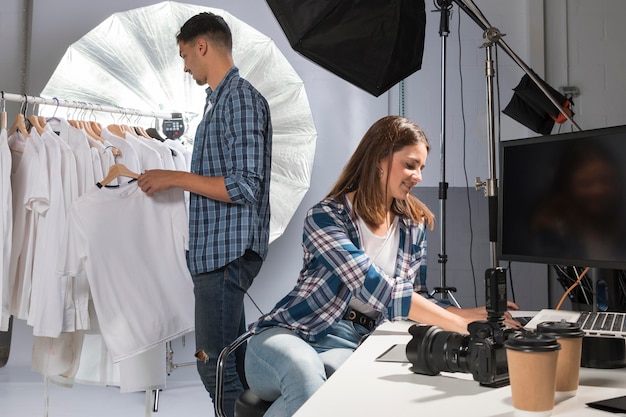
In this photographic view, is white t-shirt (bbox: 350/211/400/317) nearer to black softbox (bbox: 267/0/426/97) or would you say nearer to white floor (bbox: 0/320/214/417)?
black softbox (bbox: 267/0/426/97)

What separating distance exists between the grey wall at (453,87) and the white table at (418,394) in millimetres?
3098

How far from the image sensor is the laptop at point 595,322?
4.98 feet

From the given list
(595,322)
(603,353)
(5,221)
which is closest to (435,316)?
(595,322)

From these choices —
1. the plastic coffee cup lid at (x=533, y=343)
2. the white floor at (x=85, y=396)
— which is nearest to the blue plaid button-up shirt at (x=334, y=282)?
the plastic coffee cup lid at (x=533, y=343)

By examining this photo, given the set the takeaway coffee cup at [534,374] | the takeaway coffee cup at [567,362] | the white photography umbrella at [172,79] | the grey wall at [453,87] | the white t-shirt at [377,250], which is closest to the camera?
the takeaway coffee cup at [534,374]

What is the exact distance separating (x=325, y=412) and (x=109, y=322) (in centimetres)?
206

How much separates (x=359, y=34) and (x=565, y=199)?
67 centimetres

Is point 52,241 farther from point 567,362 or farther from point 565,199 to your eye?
point 567,362

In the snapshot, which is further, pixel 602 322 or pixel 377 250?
pixel 377 250

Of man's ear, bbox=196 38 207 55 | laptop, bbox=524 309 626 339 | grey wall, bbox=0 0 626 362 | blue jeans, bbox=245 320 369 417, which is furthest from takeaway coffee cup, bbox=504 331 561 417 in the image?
grey wall, bbox=0 0 626 362

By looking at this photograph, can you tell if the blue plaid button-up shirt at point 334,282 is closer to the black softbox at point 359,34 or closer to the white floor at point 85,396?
the black softbox at point 359,34

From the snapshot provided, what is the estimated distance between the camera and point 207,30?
9.05 ft

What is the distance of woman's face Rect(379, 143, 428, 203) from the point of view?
216 centimetres

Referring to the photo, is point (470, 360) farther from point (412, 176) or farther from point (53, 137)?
point (53, 137)
